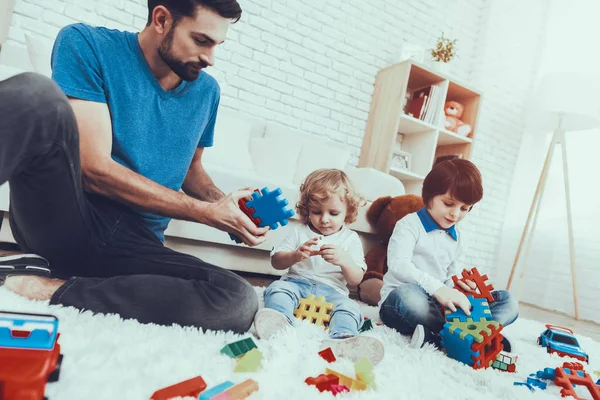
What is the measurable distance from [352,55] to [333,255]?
224 cm

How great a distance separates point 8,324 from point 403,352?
860 millimetres

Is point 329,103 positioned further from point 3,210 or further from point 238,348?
point 238,348

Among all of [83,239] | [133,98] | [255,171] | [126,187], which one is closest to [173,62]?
[133,98]

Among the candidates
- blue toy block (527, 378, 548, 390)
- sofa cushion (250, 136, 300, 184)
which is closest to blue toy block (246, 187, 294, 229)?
blue toy block (527, 378, 548, 390)

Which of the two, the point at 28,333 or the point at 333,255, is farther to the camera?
the point at 333,255

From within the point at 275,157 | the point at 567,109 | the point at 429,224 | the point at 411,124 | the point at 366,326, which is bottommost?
the point at 366,326

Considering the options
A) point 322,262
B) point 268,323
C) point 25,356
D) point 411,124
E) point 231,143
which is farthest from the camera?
point 411,124

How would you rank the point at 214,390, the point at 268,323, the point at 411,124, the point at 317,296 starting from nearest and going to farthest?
the point at 214,390 → the point at 268,323 → the point at 317,296 → the point at 411,124

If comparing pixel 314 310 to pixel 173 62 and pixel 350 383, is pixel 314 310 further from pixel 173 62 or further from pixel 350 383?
pixel 173 62

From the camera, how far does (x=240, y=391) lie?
664mm

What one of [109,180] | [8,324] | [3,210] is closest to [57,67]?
[109,180]

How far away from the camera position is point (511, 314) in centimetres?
142

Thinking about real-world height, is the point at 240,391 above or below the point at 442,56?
below

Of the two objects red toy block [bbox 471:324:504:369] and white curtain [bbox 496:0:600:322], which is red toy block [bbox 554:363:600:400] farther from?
white curtain [bbox 496:0:600:322]
